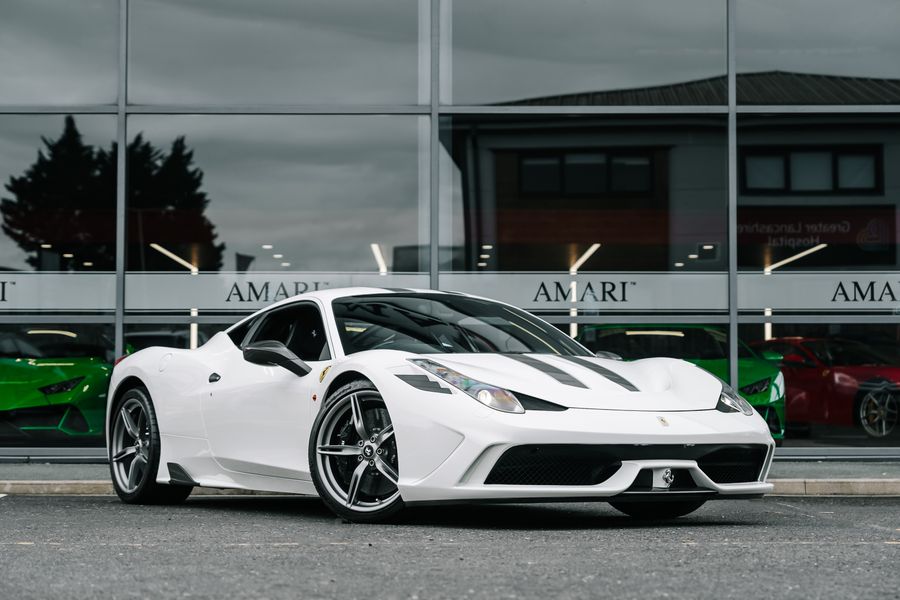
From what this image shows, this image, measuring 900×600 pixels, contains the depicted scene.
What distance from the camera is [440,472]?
6020 mm

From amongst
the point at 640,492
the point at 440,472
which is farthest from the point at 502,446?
the point at 640,492

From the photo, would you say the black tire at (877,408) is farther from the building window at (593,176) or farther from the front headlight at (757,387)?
the building window at (593,176)

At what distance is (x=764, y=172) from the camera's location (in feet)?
42.5

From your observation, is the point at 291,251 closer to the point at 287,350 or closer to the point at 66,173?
the point at 66,173

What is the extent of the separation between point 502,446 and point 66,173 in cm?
819

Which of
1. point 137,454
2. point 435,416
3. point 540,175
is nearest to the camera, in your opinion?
point 435,416

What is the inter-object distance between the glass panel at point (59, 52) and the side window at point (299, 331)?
5.91 meters

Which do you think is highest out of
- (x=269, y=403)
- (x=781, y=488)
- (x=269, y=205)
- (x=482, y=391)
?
(x=269, y=205)

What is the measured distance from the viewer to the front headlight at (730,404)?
657cm

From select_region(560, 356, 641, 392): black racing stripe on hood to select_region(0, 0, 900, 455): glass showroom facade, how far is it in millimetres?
5673

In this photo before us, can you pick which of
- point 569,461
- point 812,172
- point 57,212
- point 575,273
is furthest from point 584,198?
point 569,461

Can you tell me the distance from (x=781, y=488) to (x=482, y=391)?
4248mm

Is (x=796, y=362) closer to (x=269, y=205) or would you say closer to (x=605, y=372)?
(x=269, y=205)

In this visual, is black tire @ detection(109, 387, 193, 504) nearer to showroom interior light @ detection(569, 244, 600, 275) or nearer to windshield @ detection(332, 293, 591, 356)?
windshield @ detection(332, 293, 591, 356)
